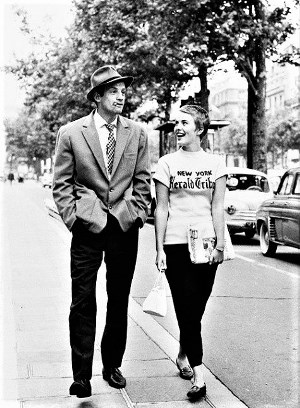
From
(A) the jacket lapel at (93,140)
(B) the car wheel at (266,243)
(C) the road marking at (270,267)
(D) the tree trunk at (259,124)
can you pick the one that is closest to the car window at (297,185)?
(B) the car wheel at (266,243)

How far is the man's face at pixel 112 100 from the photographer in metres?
4.59

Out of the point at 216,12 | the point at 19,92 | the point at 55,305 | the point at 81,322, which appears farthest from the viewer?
the point at 19,92

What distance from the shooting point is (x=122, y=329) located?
4.70m

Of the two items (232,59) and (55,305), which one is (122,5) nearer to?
(232,59)

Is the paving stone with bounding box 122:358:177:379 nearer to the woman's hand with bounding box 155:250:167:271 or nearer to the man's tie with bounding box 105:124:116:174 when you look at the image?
the woman's hand with bounding box 155:250:167:271

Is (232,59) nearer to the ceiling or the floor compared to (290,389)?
nearer to the ceiling

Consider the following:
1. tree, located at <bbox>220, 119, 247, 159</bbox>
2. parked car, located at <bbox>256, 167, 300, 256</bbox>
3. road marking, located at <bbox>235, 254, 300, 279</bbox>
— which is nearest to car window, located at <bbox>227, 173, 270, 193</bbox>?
parked car, located at <bbox>256, 167, 300, 256</bbox>

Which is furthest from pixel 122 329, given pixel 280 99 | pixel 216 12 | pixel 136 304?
pixel 280 99

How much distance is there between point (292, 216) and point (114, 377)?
7.87 meters

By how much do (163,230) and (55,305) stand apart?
332 cm

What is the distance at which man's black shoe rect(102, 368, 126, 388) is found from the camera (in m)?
4.68

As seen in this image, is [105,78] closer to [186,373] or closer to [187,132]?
[187,132]

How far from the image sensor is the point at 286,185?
13.1m

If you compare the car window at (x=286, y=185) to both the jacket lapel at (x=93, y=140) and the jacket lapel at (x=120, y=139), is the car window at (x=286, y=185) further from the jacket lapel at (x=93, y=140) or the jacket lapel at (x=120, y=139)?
the jacket lapel at (x=93, y=140)
